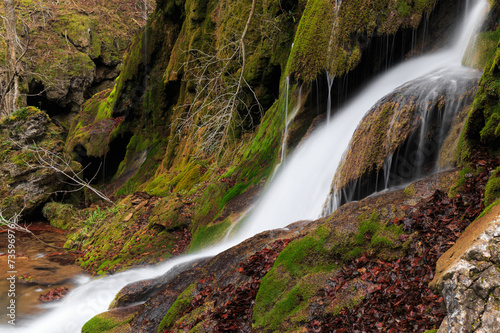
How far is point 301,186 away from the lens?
709 cm

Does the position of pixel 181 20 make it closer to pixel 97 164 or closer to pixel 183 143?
pixel 183 143

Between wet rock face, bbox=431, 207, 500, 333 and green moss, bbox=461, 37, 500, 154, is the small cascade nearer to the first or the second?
green moss, bbox=461, 37, 500, 154

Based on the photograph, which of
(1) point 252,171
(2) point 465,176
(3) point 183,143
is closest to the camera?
(2) point 465,176

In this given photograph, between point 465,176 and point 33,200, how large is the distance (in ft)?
54.8

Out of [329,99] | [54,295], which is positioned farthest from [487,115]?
[54,295]

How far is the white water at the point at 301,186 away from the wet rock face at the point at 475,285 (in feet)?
13.1

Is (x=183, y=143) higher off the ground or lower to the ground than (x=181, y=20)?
lower

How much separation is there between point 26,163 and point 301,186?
45.0 feet

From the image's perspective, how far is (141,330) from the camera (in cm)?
502

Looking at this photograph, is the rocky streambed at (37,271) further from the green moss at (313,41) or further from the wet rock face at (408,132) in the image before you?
the green moss at (313,41)

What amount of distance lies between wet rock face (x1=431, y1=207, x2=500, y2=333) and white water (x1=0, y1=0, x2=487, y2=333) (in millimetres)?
3985

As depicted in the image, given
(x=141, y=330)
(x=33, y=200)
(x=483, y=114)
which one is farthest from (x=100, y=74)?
(x=483, y=114)

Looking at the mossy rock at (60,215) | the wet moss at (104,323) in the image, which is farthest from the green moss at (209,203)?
the mossy rock at (60,215)

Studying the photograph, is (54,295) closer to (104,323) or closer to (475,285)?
(104,323)
